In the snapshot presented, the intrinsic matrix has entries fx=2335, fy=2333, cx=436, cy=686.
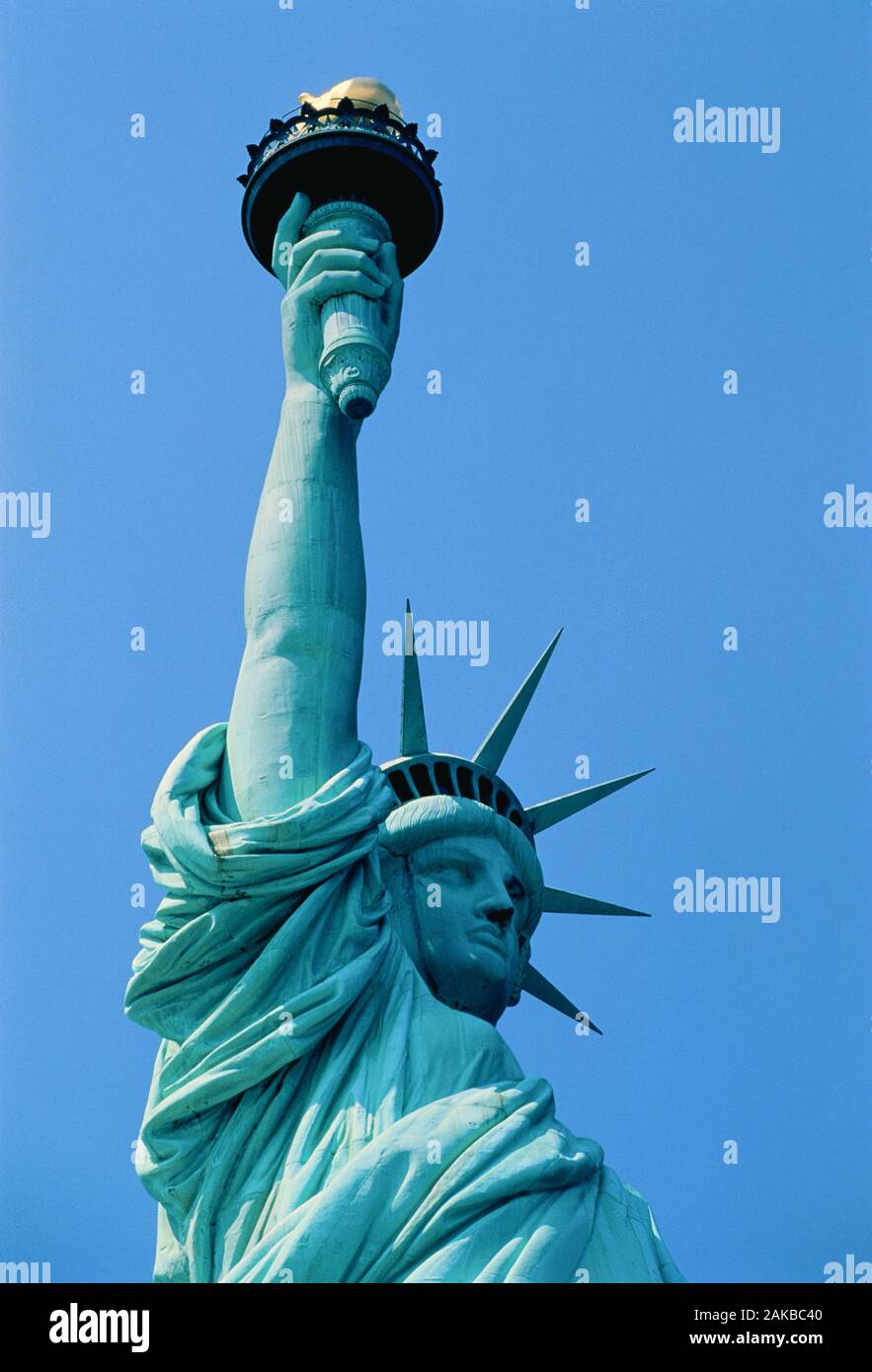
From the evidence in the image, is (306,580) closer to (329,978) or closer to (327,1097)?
(329,978)

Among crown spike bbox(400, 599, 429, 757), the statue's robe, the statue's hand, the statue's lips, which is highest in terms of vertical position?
the statue's hand

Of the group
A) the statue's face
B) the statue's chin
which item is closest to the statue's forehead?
the statue's face

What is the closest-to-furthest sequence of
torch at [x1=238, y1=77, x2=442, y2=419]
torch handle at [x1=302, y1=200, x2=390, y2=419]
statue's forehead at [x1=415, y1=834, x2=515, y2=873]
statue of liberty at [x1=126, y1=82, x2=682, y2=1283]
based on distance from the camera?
statue of liberty at [x1=126, y1=82, x2=682, y2=1283]
torch handle at [x1=302, y1=200, x2=390, y2=419]
statue's forehead at [x1=415, y1=834, x2=515, y2=873]
torch at [x1=238, y1=77, x2=442, y2=419]

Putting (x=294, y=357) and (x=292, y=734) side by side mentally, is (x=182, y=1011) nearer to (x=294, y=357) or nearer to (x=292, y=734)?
(x=292, y=734)

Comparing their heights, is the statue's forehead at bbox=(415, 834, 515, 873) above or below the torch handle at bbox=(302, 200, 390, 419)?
below

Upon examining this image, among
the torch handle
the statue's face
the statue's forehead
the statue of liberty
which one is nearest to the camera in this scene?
the statue of liberty

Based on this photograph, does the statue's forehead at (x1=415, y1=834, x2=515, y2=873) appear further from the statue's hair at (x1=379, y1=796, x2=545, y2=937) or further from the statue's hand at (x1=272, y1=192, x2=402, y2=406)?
the statue's hand at (x1=272, y1=192, x2=402, y2=406)
